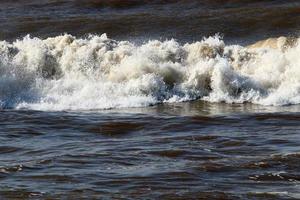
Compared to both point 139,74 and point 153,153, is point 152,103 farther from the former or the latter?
point 153,153

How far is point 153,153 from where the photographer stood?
1010 centimetres

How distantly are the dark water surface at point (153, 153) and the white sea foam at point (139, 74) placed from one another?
0.88 m

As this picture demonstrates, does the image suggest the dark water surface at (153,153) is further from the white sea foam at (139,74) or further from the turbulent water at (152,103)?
the white sea foam at (139,74)

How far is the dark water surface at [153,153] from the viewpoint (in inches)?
335

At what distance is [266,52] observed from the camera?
15852mm

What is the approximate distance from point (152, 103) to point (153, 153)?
421 cm

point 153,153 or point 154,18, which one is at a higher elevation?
point 154,18

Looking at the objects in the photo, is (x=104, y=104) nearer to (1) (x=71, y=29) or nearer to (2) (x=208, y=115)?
(2) (x=208, y=115)

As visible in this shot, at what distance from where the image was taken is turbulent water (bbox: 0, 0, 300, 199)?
8875 mm

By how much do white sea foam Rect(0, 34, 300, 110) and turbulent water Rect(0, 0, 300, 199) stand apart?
24mm

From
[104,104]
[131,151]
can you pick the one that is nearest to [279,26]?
[104,104]

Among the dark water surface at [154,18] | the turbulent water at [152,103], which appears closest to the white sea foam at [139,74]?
the turbulent water at [152,103]

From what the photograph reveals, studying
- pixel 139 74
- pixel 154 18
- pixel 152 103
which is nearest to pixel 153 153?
pixel 152 103

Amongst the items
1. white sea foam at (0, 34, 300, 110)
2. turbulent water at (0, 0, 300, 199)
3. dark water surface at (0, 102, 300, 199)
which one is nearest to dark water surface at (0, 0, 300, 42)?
turbulent water at (0, 0, 300, 199)
